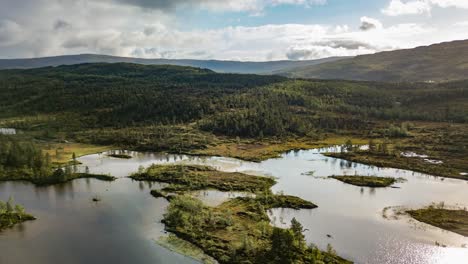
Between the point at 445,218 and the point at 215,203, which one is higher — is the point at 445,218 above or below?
below

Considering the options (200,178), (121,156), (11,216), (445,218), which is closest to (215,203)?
(200,178)

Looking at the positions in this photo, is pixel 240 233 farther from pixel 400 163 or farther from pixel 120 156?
pixel 120 156

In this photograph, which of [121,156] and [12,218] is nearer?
[12,218]

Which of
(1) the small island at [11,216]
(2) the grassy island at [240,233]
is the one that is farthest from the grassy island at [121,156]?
(2) the grassy island at [240,233]

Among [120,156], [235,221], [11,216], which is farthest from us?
[120,156]

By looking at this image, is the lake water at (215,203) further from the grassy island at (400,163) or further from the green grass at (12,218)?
the grassy island at (400,163)

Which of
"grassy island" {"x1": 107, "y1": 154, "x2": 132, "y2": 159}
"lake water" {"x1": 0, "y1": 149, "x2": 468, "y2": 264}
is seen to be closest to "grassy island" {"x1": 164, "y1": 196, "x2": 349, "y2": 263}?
"lake water" {"x1": 0, "y1": 149, "x2": 468, "y2": 264}

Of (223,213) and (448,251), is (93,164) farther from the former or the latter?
Result: (448,251)
